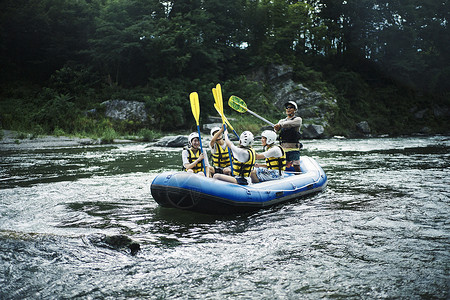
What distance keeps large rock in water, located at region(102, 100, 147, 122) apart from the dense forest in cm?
41

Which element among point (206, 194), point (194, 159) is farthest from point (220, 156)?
point (206, 194)

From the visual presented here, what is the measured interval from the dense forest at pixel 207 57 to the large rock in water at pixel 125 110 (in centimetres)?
41

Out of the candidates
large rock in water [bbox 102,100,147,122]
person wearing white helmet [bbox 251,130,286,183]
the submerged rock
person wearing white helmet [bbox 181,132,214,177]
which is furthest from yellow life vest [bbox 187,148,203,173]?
large rock in water [bbox 102,100,147,122]

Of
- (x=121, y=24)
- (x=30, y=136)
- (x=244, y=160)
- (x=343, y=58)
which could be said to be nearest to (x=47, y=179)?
(x=244, y=160)

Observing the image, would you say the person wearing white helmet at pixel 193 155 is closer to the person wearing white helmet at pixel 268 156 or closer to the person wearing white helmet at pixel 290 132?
the person wearing white helmet at pixel 268 156

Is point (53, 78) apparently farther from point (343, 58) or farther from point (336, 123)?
point (343, 58)

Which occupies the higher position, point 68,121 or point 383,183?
point 68,121

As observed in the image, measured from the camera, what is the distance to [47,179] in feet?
24.2

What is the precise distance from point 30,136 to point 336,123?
19095 mm

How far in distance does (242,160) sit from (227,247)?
5.45 feet

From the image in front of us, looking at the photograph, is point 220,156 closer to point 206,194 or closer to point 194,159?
point 194,159

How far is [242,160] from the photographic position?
489 centimetres

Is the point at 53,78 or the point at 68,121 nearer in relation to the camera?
the point at 68,121

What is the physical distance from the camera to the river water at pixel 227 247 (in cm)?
258
